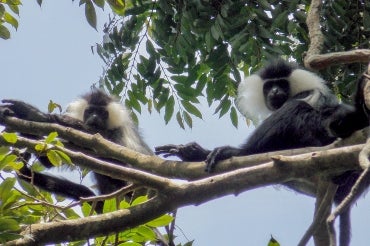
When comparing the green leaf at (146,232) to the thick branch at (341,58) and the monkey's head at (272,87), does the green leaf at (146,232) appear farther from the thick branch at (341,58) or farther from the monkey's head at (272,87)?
the monkey's head at (272,87)

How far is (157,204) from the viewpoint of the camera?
2.70 metres

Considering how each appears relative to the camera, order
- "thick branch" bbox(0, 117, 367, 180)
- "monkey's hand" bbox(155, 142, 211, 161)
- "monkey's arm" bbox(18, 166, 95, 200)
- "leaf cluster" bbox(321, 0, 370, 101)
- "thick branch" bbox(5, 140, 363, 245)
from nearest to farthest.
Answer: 1. "thick branch" bbox(5, 140, 363, 245)
2. "thick branch" bbox(0, 117, 367, 180)
3. "monkey's hand" bbox(155, 142, 211, 161)
4. "leaf cluster" bbox(321, 0, 370, 101)
5. "monkey's arm" bbox(18, 166, 95, 200)

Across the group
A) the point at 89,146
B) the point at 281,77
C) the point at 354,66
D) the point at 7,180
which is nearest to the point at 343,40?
the point at 354,66

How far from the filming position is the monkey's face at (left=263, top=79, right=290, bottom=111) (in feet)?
17.0

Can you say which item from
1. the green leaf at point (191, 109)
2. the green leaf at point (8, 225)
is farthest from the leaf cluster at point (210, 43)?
the green leaf at point (8, 225)

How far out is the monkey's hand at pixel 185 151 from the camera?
13.7 ft

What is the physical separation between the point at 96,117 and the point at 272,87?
2.02m

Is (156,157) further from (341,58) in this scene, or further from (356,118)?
(341,58)

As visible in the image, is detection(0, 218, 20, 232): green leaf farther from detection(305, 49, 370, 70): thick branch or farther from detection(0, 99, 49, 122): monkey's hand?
detection(0, 99, 49, 122): monkey's hand

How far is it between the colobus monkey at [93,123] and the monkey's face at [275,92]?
1479mm

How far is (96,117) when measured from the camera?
655 cm

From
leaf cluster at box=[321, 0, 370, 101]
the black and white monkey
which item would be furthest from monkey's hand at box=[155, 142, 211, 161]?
leaf cluster at box=[321, 0, 370, 101]

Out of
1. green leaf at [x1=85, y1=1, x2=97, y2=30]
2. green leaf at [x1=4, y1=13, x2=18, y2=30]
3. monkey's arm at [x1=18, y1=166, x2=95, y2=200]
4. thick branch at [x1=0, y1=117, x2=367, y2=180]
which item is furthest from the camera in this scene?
monkey's arm at [x1=18, y1=166, x2=95, y2=200]

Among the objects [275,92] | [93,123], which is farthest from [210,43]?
[93,123]
